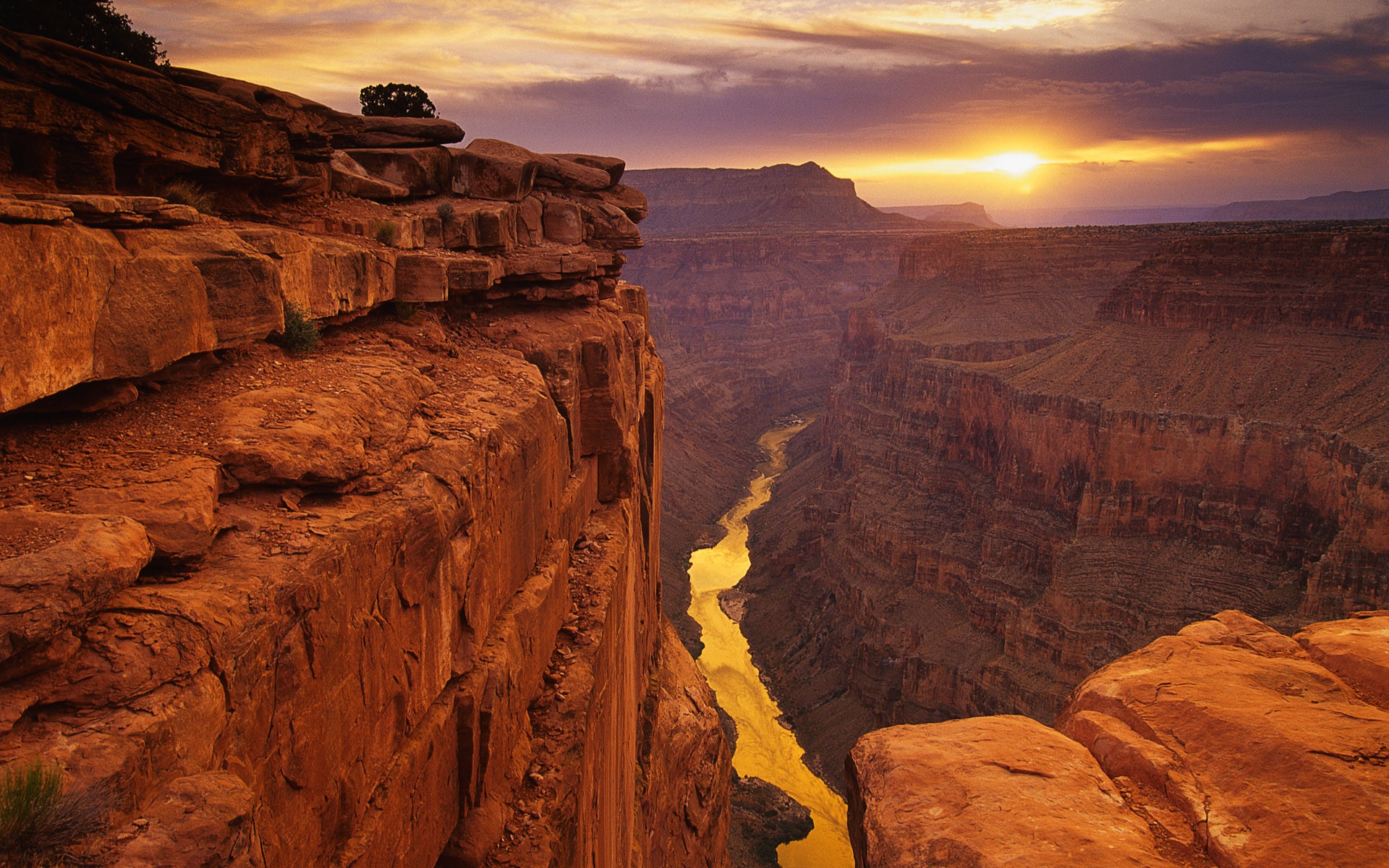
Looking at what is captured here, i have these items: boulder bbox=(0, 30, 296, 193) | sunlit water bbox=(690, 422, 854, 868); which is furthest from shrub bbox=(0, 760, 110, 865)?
A: sunlit water bbox=(690, 422, 854, 868)

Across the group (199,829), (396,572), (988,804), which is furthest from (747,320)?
(199,829)

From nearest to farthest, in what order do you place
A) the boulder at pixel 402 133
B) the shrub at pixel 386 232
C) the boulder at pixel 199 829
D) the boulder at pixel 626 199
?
the boulder at pixel 199 829
the shrub at pixel 386 232
the boulder at pixel 402 133
the boulder at pixel 626 199

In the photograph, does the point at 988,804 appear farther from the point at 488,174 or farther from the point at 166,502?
the point at 488,174

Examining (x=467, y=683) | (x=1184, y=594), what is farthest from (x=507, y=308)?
(x=1184, y=594)

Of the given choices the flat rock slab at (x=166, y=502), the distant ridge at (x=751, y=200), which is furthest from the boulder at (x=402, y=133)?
the distant ridge at (x=751, y=200)

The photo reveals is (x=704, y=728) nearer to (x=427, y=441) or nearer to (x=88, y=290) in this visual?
(x=427, y=441)

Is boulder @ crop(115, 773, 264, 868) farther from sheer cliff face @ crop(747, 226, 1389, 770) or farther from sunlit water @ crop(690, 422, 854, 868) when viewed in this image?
sheer cliff face @ crop(747, 226, 1389, 770)

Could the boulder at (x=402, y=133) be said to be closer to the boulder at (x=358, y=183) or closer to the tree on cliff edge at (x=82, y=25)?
the boulder at (x=358, y=183)
